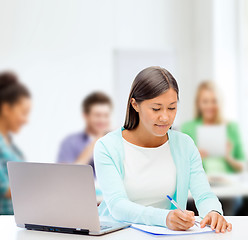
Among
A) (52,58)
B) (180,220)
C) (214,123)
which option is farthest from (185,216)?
(52,58)

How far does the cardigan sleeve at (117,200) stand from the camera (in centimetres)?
164

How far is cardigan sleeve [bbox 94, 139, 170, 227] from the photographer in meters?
1.64

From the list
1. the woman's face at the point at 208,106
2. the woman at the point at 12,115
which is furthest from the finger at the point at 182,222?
the woman's face at the point at 208,106

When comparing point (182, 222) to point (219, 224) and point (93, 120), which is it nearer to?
point (219, 224)

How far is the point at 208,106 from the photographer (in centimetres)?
421

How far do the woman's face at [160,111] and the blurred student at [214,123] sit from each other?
91.0 inches

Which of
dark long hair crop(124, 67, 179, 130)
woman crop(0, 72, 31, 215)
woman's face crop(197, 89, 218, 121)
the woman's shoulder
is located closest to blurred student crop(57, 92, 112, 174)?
woman crop(0, 72, 31, 215)

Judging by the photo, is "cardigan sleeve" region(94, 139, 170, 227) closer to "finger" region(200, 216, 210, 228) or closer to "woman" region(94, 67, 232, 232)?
"woman" region(94, 67, 232, 232)

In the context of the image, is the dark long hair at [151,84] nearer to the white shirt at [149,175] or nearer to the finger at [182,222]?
the white shirt at [149,175]

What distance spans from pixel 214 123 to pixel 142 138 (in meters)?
2.39

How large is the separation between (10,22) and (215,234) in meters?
4.52

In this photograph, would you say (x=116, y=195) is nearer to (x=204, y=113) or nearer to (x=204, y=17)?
(x=204, y=113)

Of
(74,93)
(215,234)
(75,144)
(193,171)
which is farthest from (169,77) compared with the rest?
(74,93)

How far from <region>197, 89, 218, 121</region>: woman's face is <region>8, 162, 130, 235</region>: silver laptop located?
2.62 m
